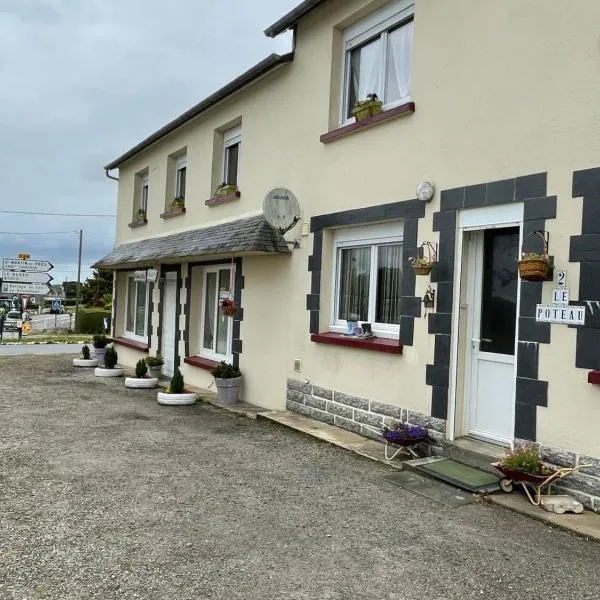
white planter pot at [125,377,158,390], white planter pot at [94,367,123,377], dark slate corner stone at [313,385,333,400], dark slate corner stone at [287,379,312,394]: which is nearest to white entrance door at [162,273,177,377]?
white planter pot at [94,367,123,377]

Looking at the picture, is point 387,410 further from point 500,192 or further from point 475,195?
point 500,192

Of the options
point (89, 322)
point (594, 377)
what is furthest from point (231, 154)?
point (89, 322)

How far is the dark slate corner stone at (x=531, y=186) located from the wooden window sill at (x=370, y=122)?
5.43ft

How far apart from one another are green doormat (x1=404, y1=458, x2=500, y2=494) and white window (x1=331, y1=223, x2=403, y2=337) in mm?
1608

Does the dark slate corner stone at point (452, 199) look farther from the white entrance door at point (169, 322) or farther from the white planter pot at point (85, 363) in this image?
the white planter pot at point (85, 363)

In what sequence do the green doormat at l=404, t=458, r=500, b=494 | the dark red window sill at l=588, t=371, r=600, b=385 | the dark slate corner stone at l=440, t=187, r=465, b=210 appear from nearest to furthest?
the dark red window sill at l=588, t=371, r=600, b=385 < the green doormat at l=404, t=458, r=500, b=494 < the dark slate corner stone at l=440, t=187, r=465, b=210

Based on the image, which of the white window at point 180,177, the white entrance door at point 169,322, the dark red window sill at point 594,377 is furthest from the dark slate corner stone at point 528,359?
the white window at point 180,177

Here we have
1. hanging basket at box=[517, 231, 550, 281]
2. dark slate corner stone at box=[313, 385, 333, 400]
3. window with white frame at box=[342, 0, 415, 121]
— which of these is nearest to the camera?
hanging basket at box=[517, 231, 550, 281]

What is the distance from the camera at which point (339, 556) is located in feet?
11.7

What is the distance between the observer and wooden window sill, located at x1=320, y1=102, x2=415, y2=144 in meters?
6.09

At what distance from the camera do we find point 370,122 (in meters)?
6.57

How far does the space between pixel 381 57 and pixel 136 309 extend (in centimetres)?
993

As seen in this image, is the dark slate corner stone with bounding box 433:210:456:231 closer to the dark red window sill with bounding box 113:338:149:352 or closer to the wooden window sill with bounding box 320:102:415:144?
the wooden window sill with bounding box 320:102:415:144

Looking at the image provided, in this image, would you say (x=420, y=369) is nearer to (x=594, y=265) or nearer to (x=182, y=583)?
(x=594, y=265)
